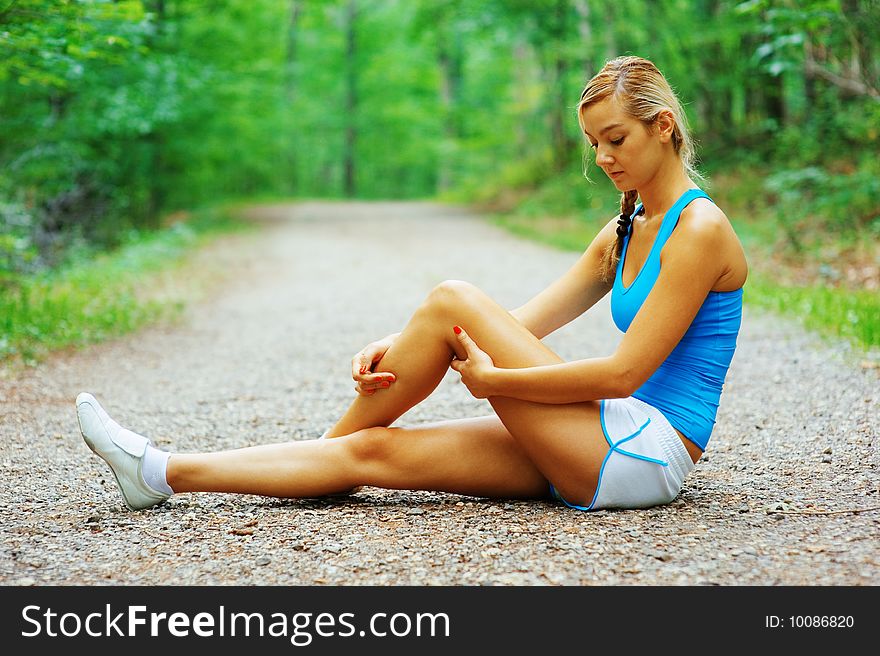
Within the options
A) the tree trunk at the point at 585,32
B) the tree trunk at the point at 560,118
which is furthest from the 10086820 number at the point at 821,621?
the tree trunk at the point at 560,118

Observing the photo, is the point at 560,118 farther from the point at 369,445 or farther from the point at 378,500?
the point at 369,445

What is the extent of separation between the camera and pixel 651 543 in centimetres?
262

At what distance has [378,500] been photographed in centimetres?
324

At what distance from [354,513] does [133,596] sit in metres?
0.87

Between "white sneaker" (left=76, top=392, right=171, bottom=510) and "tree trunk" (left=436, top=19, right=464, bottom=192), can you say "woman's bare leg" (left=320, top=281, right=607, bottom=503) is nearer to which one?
"white sneaker" (left=76, top=392, right=171, bottom=510)

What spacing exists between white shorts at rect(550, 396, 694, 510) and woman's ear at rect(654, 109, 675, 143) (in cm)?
85

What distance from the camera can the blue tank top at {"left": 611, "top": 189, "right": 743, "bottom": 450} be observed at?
2.78 meters

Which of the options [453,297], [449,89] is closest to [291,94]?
[449,89]

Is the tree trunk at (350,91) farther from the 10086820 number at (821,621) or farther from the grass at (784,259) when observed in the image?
the 10086820 number at (821,621)

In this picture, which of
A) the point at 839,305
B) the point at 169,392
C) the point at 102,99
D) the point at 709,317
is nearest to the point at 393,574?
the point at 709,317

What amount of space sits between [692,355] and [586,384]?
0.39 metres

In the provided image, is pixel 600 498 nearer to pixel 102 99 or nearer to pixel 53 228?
pixel 53 228

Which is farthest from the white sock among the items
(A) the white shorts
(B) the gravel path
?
(A) the white shorts

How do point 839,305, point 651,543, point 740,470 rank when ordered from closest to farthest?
point 651,543 < point 740,470 < point 839,305
